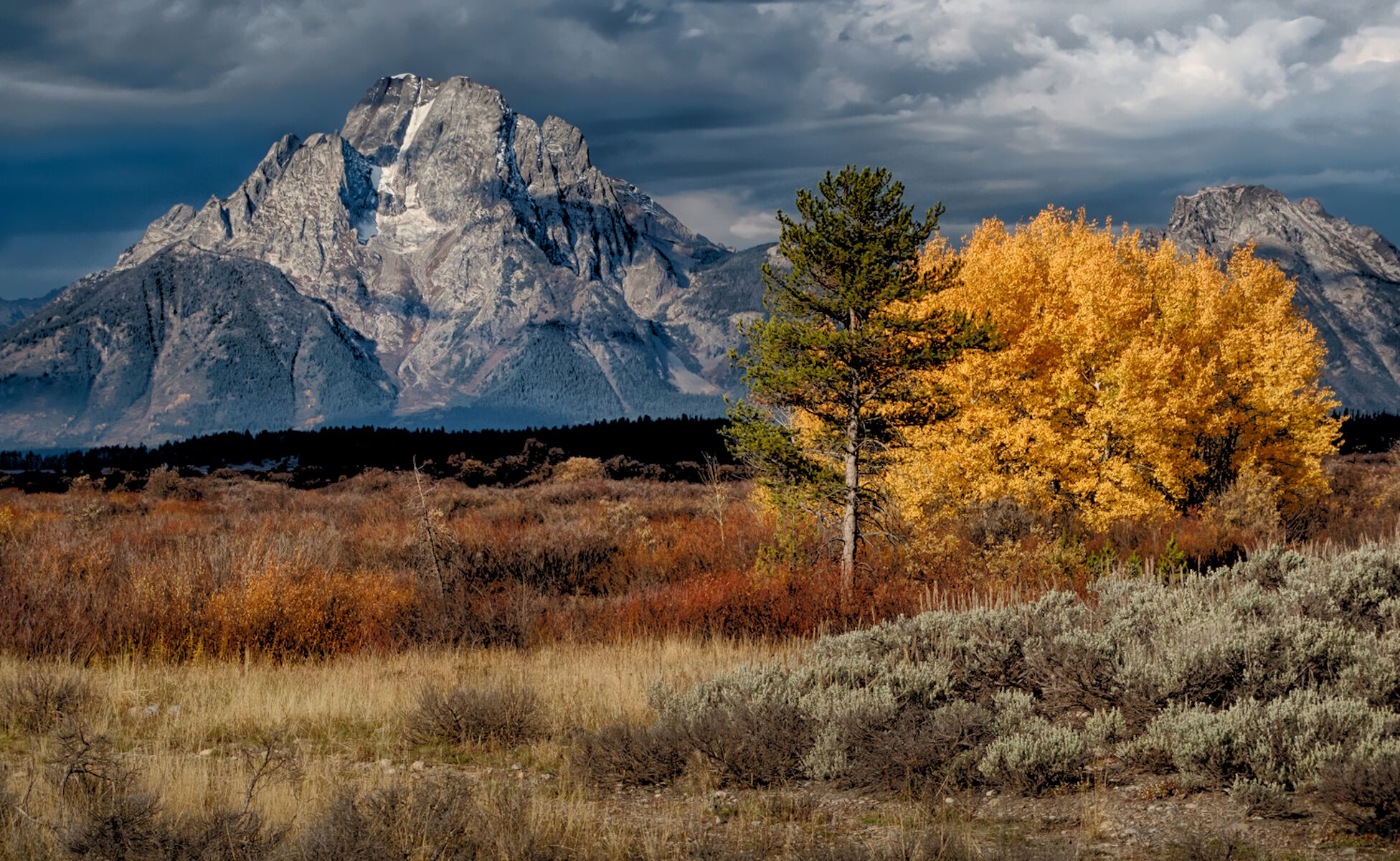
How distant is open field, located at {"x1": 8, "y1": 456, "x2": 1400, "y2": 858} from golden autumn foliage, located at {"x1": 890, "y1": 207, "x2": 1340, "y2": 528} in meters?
5.69

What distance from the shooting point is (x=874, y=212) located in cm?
1577

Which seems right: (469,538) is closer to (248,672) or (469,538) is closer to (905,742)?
(248,672)

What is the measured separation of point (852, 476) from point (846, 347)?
2.13m

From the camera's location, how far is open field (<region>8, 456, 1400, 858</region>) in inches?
208

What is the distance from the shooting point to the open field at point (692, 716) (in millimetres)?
5277

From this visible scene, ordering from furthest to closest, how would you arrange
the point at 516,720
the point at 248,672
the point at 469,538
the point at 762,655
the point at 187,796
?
the point at 469,538 → the point at 762,655 → the point at 248,672 → the point at 516,720 → the point at 187,796

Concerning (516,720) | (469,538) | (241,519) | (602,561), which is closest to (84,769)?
(516,720)

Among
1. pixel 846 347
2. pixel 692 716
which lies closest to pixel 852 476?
pixel 846 347

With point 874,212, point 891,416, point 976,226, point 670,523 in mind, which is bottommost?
point 670,523

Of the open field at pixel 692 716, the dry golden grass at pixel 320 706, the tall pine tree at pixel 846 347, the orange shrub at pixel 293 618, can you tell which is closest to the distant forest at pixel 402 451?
the tall pine tree at pixel 846 347

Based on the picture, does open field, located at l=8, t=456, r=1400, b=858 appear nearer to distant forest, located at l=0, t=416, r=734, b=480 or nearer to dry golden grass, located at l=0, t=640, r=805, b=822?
dry golden grass, located at l=0, t=640, r=805, b=822

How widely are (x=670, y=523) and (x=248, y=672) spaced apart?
18.6 m

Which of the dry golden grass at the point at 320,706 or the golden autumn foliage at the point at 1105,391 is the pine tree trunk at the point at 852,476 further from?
the dry golden grass at the point at 320,706

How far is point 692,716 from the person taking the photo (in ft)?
→ 24.6
